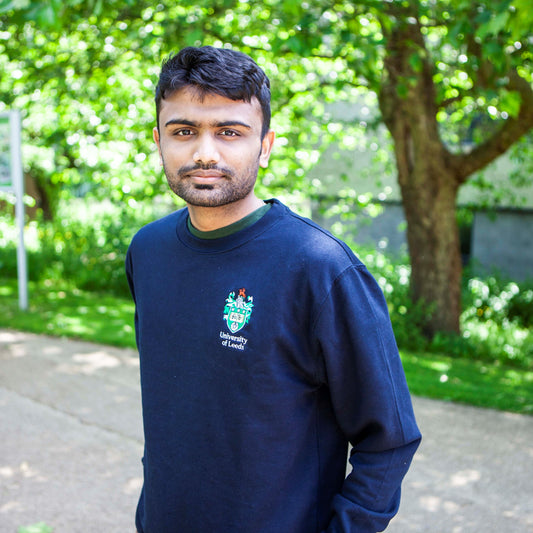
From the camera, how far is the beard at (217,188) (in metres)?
1.68

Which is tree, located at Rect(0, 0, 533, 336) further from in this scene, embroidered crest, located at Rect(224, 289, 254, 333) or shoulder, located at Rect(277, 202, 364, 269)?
embroidered crest, located at Rect(224, 289, 254, 333)

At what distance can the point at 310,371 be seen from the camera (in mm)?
1586

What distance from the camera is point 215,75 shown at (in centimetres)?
164

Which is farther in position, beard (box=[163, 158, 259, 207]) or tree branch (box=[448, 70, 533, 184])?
tree branch (box=[448, 70, 533, 184])

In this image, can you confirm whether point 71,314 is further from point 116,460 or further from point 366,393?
point 366,393

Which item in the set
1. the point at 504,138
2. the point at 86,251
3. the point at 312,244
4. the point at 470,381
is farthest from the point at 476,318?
the point at 312,244

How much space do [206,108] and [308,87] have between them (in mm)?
8395

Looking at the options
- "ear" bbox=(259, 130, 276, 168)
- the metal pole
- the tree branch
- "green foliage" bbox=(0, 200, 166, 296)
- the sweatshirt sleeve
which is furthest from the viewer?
"green foliage" bbox=(0, 200, 166, 296)

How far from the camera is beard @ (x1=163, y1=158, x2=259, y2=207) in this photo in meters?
1.68

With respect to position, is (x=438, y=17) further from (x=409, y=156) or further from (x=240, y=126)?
(x=240, y=126)

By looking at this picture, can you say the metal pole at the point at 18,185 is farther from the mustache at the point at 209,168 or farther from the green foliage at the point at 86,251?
the mustache at the point at 209,168

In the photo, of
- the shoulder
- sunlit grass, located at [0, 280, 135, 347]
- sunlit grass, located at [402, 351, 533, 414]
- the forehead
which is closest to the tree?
sunlit grass, located at [402, 351, 533, 414]

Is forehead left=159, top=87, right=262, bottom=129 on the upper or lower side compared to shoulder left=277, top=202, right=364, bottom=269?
upper

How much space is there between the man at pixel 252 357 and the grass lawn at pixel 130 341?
4217 millimetres
